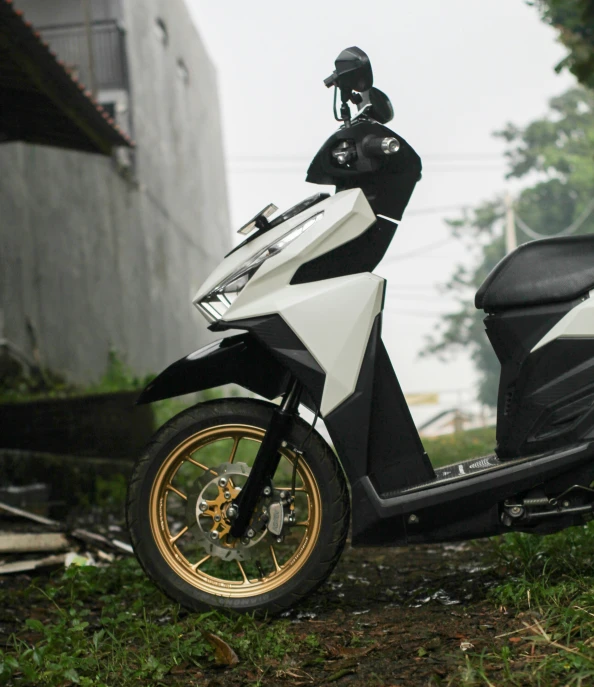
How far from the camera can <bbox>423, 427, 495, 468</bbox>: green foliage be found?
682cm

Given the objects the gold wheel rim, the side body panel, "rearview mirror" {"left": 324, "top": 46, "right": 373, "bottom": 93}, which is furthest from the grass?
"rearview mirror" {"left": 324, "top": 46, "right": 373, "bottom": 93}

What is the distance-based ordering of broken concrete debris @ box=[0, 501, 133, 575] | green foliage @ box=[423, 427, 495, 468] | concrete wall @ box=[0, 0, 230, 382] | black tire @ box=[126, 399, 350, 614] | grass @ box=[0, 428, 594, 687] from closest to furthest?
grass @ box=[0, 428, 594, 687] → black tire @ box=[126, 399, 350, 614] → broken concrete debris @ box=[0, 501, 133, 575] → green foliage @ box=[423, 427, 495, 468] → concrete wall @ box=[0, 0, 230, 382]

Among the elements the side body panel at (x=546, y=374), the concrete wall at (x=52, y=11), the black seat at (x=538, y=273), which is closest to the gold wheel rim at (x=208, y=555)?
the side body panel at (x=546, y=374)

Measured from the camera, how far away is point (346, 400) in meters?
2.75

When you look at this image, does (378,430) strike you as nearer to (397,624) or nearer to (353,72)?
(397,624)

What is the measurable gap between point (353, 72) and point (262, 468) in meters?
1.31

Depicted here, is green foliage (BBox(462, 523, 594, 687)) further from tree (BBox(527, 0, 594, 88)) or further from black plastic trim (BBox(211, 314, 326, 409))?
tree (BBox(527, 0, 594, 88))

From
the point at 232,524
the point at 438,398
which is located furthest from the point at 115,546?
the point at 438,398

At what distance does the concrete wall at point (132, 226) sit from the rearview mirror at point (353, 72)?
556cm

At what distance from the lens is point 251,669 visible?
2.38 meters

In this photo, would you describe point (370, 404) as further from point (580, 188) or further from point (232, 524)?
point (580, 188)

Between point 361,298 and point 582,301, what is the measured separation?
680 millimetres

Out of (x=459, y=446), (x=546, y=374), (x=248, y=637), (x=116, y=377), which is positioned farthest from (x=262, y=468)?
(x=116, y=377)

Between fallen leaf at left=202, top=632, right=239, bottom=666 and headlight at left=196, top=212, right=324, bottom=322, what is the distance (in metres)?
0.96
